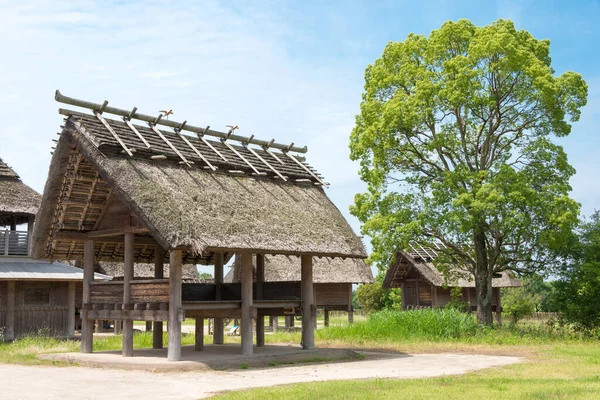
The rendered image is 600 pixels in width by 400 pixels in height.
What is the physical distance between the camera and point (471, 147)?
2966 centimetres

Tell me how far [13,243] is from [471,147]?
18.8 m

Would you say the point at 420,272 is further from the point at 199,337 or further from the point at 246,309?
the point at 246,309

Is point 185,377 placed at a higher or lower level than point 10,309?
lower

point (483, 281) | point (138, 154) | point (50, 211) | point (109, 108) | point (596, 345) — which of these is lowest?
point (596, 345)

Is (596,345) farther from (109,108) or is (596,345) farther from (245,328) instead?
(109,108)

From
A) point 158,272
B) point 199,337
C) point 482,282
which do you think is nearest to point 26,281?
point 158,272

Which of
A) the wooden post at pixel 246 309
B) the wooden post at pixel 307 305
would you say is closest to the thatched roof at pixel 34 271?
the wooden post at pixel 307 305

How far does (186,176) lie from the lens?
1908 cm

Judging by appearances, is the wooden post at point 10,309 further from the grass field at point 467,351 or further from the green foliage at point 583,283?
the green foliage at point 583,283

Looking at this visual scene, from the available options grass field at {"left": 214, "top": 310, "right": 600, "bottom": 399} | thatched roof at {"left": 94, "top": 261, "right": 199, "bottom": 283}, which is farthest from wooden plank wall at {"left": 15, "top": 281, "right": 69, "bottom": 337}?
grass field at {"left": 214, "top": 310, "right": 600, "bottom": 399}

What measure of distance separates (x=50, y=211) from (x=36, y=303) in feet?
35.6

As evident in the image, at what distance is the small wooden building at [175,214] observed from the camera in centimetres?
1725

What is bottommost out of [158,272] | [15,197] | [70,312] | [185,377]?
[185,377]

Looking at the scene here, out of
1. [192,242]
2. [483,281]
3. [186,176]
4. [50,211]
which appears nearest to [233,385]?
[192,242]
